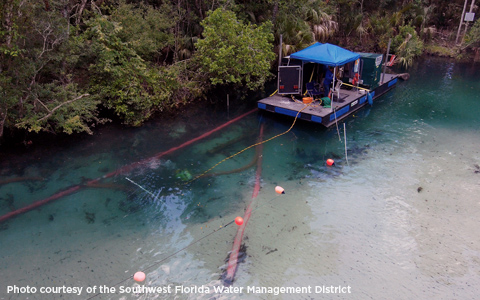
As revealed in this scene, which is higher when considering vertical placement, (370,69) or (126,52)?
(126,52)

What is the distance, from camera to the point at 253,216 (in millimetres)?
8141

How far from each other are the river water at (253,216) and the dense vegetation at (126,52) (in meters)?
1.38

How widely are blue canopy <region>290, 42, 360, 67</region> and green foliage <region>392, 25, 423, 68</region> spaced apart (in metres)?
11.2

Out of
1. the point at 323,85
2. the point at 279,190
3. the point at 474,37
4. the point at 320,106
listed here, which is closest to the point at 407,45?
the point at 474,37

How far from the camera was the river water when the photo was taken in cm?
642

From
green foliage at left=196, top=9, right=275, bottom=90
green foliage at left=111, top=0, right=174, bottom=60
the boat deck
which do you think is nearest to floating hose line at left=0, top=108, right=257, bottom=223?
the boat deck

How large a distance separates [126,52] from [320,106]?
306 inches

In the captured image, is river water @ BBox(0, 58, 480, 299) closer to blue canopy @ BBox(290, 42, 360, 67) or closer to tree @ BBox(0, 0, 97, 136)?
tree @ BBox(0, 0, 97, 136)

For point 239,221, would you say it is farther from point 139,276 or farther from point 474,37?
point 474,37

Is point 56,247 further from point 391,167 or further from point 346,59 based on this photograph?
point 346,59

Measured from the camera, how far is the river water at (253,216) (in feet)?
21.1

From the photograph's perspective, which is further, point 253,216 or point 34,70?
point 34,70

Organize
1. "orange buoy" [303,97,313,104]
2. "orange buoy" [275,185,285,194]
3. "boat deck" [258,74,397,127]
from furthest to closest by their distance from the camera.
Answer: "orange buoy" [303,97,313,104] < "boat deck" [258,74,397,127] < "orange buoy" [275,185,285,194]

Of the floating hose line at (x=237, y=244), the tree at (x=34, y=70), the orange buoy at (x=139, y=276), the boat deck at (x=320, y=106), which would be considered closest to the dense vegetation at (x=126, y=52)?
the tree at (x=34, y=70)
